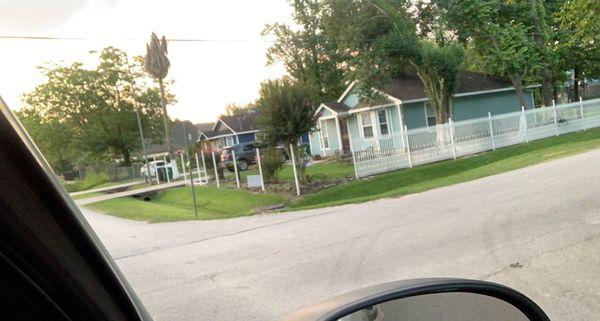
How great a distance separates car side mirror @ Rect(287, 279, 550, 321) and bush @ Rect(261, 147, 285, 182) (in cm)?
1795

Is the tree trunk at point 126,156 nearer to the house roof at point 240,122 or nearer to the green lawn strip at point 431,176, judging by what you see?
the house roof at point 240,122

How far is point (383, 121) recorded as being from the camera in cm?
2933

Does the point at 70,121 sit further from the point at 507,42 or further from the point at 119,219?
the point at 507,42

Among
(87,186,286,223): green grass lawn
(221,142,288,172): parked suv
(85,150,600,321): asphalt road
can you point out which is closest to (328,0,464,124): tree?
(87,186,286,223): green grass lawn

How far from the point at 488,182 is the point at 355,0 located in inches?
527

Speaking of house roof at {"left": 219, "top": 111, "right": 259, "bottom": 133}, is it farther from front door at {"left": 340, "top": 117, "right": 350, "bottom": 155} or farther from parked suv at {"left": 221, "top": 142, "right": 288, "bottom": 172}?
front door at {"left": 340, "top": 117, "right": 350, "bottom": 155}

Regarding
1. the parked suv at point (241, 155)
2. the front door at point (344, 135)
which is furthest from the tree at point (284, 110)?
the parked suv at point (241, 155)

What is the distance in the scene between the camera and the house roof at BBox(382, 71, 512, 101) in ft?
93.9

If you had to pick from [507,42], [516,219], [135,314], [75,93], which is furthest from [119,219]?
[75,93]

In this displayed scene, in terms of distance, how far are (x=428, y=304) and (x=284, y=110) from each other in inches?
637

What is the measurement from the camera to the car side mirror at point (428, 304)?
1.54 metres

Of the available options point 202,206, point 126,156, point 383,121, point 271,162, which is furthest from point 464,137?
point 126,156

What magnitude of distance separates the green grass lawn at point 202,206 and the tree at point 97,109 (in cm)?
1651

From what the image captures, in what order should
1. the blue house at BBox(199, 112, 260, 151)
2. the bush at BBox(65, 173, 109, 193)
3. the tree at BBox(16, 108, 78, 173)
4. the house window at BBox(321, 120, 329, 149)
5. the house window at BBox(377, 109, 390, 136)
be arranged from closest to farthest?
the house window at BBox(377, 109, 390, 136) → the bush at BBox(65, 173, 109, 193) → the house window at BBox(321, 120, 329, 149) → the tree at BBox(16, 108, 78, 173) → the blue house at BBox(199, 112, 260, 151)
